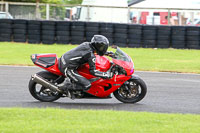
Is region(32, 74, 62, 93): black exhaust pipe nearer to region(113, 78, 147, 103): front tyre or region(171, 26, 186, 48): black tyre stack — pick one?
region(113, 78, 147, 103): front tyre

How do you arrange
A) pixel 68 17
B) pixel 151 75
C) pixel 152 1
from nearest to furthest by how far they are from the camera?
1. pixel 151 75
2. pixel 68 17
3. pixel 152 1

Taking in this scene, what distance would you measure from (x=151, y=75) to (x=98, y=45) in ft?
18.5

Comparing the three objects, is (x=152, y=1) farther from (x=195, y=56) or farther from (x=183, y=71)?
(x=183, y=71)

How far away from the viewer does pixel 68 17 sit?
24750 mm

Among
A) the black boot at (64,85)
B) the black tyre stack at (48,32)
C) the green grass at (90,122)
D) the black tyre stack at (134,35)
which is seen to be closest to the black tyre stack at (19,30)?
the black tyre stack at (48,32)

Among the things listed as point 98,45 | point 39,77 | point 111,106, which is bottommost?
point 111,106

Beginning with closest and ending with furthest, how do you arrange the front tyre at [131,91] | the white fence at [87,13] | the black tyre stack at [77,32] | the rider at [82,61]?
1. the rider at [82,61]
2. the front tyre at [131,91]
3. the black tyre stack at [77,32]
4. the white fence at [87,13]

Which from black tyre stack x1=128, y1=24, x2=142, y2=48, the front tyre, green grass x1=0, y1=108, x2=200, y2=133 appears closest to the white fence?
black tyre stack x1=128, y1=24, x2=142, y2=48

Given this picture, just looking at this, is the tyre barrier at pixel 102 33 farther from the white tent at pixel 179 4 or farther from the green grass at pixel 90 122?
the green grass at pixel 90 122

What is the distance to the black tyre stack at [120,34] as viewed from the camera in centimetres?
2114

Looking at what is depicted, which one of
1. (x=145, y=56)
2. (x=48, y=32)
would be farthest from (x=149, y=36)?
(x=48, y=32)

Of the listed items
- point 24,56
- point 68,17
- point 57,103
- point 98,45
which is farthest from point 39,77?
point 68,17

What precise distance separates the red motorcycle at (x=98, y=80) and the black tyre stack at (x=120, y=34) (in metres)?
12.6

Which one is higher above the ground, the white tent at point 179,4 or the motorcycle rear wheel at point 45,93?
the white tent at point 179,4
